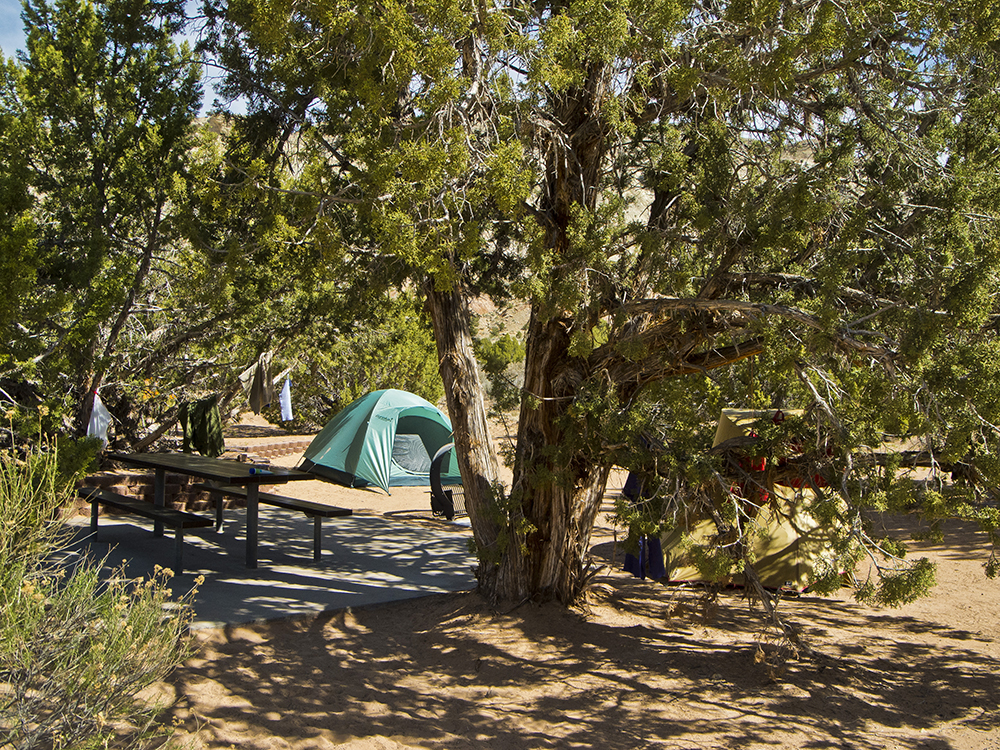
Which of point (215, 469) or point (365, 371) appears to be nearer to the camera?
point (215, 469)

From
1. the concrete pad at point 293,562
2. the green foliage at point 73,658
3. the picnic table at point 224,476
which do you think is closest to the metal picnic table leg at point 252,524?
the picnic table at point 224,476

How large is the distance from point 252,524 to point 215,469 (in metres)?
0.83

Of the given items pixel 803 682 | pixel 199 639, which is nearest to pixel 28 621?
pixel 199 639

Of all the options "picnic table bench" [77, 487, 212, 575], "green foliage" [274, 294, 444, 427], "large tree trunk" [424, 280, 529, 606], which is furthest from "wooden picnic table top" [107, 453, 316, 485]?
"green foliage" [274, 294, 444, 427]

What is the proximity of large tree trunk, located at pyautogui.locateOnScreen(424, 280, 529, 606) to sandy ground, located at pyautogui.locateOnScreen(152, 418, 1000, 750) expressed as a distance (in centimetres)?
27

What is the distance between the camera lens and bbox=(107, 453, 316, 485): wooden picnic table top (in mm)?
7773

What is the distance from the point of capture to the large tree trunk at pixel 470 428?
22.5 ft

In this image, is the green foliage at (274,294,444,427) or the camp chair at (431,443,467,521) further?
the green foliage at (274,294,444,427)

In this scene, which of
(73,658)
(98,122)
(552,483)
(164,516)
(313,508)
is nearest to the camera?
(73,658)

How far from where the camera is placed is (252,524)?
7.95 metres

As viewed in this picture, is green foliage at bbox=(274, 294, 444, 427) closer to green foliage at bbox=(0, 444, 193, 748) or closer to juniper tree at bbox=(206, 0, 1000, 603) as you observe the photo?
juniper tree at bbox=(206, 0, 1000, 603)

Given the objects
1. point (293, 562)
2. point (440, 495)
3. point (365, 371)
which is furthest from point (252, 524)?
point (365, 371)

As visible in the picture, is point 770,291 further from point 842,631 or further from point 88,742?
point 88,742

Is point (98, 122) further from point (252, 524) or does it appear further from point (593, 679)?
point (593, 679)
